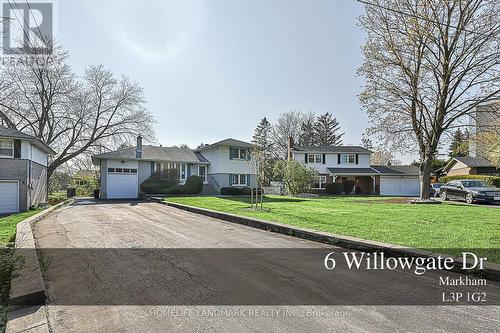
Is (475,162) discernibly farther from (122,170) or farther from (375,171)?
(122,170)

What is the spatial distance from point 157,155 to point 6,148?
13048 millimetres

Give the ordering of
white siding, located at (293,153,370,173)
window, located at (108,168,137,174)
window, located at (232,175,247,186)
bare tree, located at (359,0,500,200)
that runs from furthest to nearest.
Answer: white siding, located at (293,153,370,173)
window, located at (232,175,247,186)
window, located at (108,168,137,174)
bare tree, located at (359,0,500,200)

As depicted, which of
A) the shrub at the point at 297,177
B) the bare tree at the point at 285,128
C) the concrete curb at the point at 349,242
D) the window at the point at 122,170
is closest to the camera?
the concrete curb at the point at 349,242

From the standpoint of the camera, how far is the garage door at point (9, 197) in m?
19.3

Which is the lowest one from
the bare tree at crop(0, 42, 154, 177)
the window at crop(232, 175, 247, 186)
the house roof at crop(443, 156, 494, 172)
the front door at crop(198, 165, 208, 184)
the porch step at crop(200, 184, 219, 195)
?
the porch step at crop(200, 184, 219, 195)

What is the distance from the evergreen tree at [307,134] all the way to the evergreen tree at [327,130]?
4.92 ft

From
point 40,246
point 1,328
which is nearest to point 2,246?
point 40,246

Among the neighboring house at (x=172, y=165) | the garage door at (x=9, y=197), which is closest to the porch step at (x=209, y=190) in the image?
the neighboring house at (x=172, y=165)

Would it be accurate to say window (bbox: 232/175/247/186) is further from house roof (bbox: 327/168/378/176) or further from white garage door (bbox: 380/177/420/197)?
white garage door (bbox: 380/177/420/197)

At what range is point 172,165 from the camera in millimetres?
31297

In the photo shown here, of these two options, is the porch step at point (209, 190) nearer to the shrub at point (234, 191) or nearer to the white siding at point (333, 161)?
the shrub at point (234, 191)

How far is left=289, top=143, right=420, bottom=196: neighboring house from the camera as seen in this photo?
129 feet

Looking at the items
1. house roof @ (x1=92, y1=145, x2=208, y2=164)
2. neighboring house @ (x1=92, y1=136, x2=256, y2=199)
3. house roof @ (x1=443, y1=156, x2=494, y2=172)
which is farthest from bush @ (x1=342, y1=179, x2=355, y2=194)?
house roof @ (x1=92, y1=145, x2=208, y2=164)

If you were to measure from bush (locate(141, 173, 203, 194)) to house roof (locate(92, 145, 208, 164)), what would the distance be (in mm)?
2048
